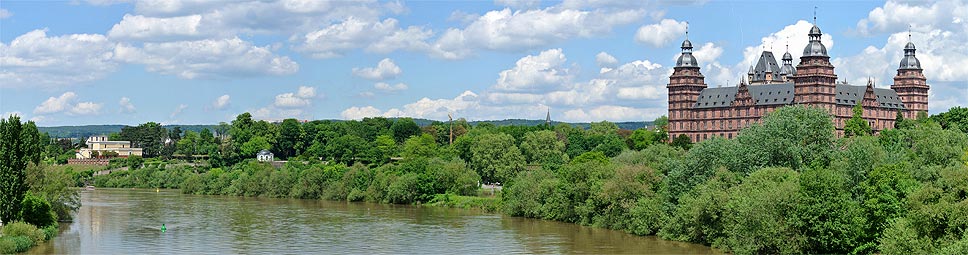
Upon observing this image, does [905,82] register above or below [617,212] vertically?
above

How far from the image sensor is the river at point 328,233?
2024 inches

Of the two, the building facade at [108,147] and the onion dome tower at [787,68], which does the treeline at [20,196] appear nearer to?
the onion dome tower at [787,68]

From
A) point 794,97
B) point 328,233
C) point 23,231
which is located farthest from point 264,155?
point 23,231

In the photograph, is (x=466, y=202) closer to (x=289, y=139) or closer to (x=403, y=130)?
(x=403, y=130)

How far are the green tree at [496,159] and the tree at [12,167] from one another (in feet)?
180

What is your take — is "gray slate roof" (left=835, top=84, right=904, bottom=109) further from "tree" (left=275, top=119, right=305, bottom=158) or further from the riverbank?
the riverbank

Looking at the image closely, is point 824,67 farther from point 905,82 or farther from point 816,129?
point 816,129

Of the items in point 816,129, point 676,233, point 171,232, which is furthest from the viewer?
point 171,232

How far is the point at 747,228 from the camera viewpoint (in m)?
45.8

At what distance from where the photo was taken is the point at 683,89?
13000 centimetres

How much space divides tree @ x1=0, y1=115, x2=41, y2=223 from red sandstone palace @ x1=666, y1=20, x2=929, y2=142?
3152 inches

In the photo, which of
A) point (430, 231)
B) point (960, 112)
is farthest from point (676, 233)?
point (960, 112)

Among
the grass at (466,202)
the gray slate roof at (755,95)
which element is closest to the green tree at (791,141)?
the grass at (466,202)

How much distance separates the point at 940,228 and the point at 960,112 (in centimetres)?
6375
